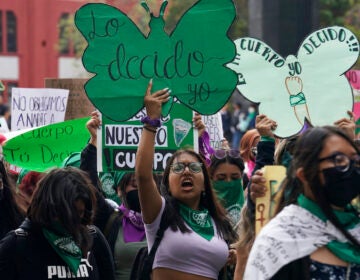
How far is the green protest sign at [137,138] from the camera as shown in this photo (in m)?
6.15

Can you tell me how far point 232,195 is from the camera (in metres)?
6.71

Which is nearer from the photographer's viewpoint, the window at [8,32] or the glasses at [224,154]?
the glasses at [224,154]

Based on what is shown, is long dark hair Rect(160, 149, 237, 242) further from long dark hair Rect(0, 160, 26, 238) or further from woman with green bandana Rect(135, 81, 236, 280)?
long dark hair Rect(0, 160, 26, 238)

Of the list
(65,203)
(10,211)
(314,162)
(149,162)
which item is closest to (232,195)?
(10,211)

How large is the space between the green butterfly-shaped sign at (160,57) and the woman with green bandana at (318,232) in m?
2.02

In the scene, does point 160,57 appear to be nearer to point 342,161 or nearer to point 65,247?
point 65,247

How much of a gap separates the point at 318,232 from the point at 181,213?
5.89 ft

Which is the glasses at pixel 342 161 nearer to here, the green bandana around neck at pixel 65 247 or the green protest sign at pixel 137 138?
the green bandana around neck at pixel 65 247

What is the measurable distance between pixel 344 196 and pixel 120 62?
233cm

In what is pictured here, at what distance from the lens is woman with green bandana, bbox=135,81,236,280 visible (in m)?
5.20

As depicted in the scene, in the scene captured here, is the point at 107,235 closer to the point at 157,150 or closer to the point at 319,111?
the point at 157,150

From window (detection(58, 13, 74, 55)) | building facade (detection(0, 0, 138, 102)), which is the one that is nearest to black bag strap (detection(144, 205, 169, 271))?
window (detection(58, 13, 74, 55))

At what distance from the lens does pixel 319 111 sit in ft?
20.0

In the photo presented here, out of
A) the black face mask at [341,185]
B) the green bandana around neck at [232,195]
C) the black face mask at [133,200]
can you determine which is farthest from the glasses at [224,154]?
the black face mask at [341,185]
